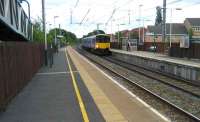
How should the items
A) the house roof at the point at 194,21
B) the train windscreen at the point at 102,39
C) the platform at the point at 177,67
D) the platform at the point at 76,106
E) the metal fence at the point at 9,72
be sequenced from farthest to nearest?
1. the house roof at the point at 194,21
2. the train windscreen at the point at 102,39
3. the platform at the point at 177,67
4. the metal fence at the point at 9,72
5. the platform at the point at 76,106

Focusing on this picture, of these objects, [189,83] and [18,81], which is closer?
[18,81]

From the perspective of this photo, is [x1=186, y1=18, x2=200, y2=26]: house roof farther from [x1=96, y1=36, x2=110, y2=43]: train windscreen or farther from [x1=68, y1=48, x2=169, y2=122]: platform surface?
[x1=68, y1=48, x2=169, y2=122]: platform surface

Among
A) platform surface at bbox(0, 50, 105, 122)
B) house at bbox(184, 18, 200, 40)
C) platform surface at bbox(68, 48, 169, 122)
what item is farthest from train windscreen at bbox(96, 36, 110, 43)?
house at bbox(184, 18, 200, 40)

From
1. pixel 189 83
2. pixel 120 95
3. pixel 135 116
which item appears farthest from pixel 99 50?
pixel 135 116

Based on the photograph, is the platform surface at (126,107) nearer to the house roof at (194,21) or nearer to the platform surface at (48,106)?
the platform surface at (48,106)

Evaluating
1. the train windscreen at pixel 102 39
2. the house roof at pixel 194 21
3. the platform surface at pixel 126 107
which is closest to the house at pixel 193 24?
the house roof at pixel 194 21

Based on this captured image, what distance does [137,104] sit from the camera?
14.8 meters

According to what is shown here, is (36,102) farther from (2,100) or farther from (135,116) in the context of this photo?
(135,116)

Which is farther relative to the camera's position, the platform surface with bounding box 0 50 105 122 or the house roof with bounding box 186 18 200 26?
the house roof with bounding box 186 18 200 26

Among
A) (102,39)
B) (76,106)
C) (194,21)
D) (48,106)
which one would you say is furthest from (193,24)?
(48,106)

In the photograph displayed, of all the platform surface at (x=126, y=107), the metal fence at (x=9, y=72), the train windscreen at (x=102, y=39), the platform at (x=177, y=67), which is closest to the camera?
the platform surface at (x=126, y=107)

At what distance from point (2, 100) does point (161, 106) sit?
5556 millimetres

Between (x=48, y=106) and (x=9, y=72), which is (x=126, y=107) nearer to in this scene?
(x=48, y=106)

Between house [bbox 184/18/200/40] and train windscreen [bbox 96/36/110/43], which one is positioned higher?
house [bbox 184/18/200/40]
